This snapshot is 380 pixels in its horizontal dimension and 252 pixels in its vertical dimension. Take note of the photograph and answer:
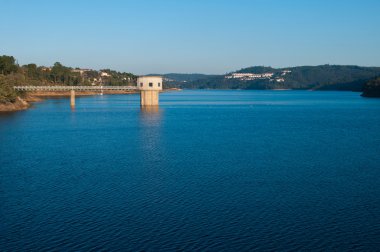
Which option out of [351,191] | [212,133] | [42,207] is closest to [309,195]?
[351,191]

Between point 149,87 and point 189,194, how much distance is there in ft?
219

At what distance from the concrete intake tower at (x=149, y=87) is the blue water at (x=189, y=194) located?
46711 mm

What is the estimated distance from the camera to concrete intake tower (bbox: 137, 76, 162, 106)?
8569 cm

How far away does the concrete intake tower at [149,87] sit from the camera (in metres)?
85.7

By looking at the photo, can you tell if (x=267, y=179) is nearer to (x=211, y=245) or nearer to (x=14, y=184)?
(x=211, y=245)

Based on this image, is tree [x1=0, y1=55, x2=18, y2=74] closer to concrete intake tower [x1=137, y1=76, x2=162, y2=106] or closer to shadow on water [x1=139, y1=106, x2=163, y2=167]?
concrete intake tower [x1=137, y1=76, x2=162, y2=106]

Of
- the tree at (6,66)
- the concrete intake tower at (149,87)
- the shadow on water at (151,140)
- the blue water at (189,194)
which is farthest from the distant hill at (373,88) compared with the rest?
the blue water at (189,194)

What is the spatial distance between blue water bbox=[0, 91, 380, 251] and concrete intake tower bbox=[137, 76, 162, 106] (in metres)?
46.7

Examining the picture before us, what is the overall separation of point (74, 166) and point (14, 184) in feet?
17.0

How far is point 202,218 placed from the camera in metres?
17.3

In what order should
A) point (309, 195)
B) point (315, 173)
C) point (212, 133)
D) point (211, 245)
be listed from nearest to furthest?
point (211, 245) → point (309, 195) → point (315, 173) → point (212, 133)

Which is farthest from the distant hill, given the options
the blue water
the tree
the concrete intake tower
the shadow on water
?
the blue water

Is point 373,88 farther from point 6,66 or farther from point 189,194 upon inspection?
point 189,194

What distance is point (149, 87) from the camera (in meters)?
86.5
